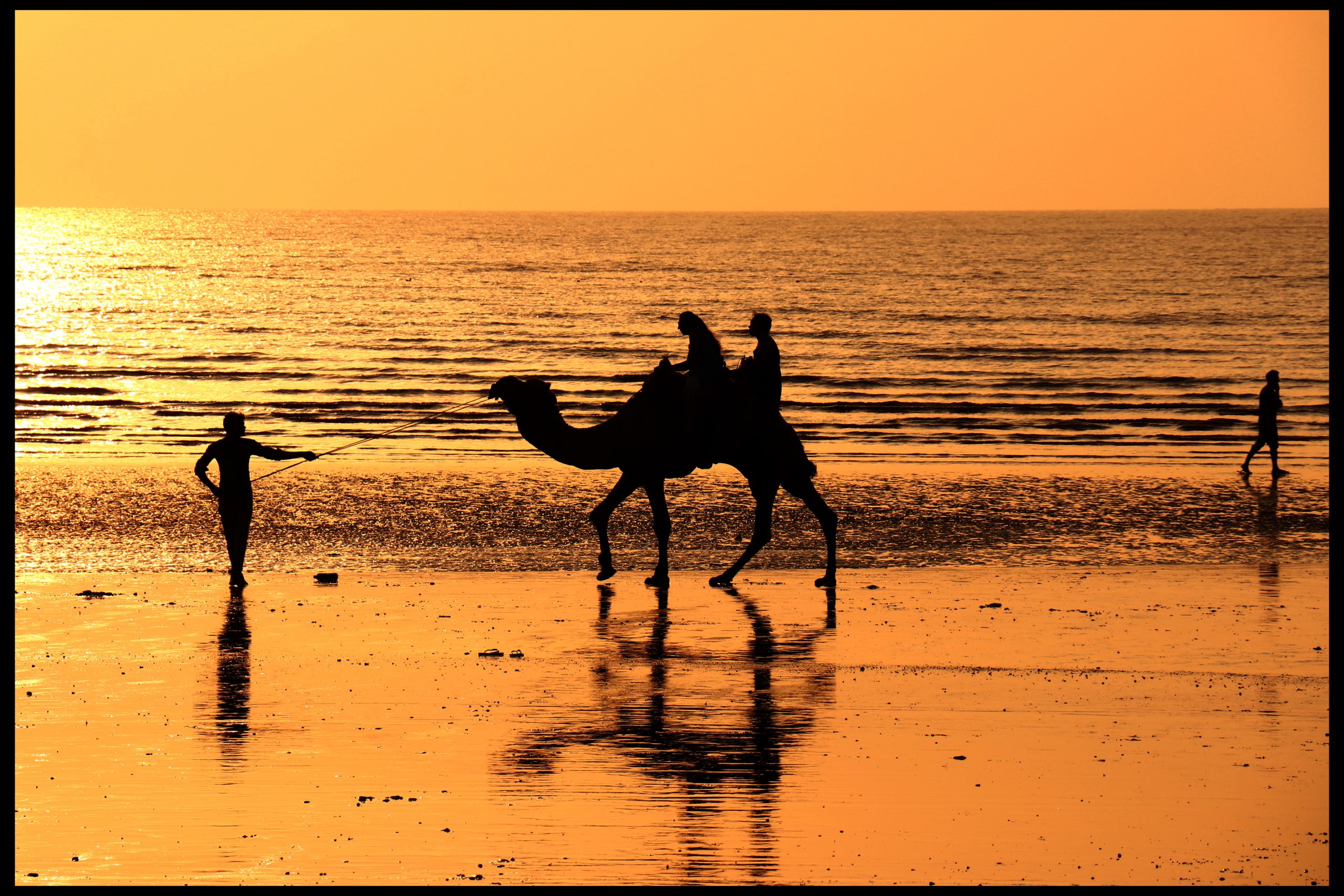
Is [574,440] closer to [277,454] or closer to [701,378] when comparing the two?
[701,378]

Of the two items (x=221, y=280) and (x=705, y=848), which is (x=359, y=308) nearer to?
(x=221, y=280)

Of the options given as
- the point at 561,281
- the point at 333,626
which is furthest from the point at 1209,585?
Result: the point at 561,281

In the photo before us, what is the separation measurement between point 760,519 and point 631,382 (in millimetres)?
29691

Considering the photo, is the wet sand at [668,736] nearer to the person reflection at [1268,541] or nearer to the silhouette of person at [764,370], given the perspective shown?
the person reflection at [1268,541]

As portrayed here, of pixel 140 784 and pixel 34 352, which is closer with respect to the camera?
pixel 140 784

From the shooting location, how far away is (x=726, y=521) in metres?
18.1

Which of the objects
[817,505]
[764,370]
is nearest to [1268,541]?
[817,505]

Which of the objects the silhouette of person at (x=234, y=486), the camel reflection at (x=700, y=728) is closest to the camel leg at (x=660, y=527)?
the camel reflection at (x=700, y=728)

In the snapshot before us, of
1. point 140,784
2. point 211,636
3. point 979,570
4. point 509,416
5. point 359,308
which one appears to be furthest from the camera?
point 359,308

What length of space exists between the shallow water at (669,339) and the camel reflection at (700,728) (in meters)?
15.1

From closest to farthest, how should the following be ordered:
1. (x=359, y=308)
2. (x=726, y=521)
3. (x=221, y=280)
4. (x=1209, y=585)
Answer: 1. (x=1209, y=585)
2. (x=726, y=521)
3. (x=359, y=308)
4. (x=221, y=280)

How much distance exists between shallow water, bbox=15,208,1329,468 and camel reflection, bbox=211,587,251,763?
1376cm

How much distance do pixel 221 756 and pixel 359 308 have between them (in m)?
64.0

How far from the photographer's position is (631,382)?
43.7m
